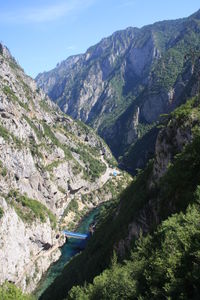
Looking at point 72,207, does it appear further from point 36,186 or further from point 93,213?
point 36,186

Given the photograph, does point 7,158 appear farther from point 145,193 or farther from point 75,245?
point 145,193

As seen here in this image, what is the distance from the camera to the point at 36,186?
120 meters

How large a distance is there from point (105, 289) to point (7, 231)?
220 ft

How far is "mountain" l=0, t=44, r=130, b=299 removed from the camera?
88.2 metres

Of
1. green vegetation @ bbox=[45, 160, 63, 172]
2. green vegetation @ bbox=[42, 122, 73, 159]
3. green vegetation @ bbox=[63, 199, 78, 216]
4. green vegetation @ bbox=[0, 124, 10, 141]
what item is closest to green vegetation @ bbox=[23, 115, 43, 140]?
green vegetation @ bbox=[42, 122, 73, 159]

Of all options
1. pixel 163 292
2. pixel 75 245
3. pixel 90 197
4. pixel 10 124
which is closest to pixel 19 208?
pixel 75 245

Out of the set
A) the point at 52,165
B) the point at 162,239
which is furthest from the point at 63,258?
the point at 162,239

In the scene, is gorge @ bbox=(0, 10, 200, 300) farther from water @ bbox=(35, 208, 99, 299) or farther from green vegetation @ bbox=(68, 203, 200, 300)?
water @ bbox=(35, 208, 99, 299)

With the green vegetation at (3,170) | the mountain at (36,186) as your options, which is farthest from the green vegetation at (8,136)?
the green vegetation at (3,170)

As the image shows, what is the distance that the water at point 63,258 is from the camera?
3406 inches

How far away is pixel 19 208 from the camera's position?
100 meters

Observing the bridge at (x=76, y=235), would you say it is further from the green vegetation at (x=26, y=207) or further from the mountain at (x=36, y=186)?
the green vegetation at (x=26, y=207)

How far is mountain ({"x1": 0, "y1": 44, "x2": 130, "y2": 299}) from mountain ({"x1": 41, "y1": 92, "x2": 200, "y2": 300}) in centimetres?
2625

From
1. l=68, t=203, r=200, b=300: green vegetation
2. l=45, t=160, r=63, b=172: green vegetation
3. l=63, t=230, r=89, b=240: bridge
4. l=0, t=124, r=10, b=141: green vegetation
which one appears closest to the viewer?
l=68, t=203, r=200, b=300: green vegetation
